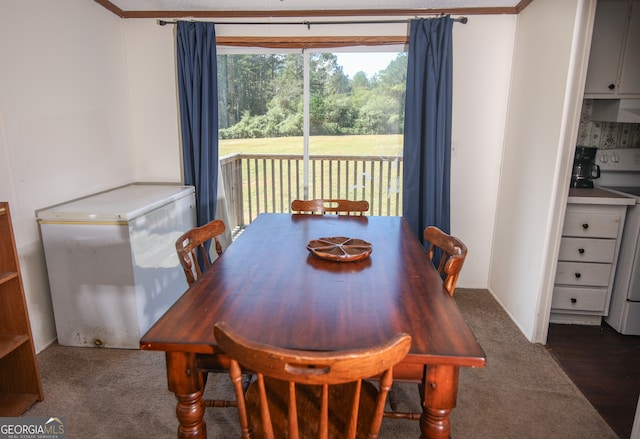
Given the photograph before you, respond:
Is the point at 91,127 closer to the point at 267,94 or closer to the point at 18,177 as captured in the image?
the point at 18,177

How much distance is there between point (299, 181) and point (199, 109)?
1.38m

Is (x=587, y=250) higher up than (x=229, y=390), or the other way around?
(x=587, y=250)

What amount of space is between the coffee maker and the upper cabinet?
433mm

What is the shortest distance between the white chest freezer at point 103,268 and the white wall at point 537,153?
8.28ft

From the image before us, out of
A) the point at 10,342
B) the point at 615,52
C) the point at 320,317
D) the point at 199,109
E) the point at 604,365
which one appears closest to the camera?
the point at 320,317

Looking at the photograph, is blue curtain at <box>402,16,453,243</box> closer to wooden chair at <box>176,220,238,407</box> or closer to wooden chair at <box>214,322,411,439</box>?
wooden chair at <box>176,220,238,407</box>

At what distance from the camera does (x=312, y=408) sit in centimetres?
141

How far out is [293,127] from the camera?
12.0 feet

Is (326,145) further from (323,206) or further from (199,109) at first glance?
(199,109)

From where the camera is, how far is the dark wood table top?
3.93ft

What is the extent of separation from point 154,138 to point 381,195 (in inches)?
80.7

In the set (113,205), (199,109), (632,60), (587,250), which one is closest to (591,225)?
(587,250)

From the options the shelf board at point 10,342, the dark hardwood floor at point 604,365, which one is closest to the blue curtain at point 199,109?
the shelf board at point 10,342

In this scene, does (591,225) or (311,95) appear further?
(311,95)
